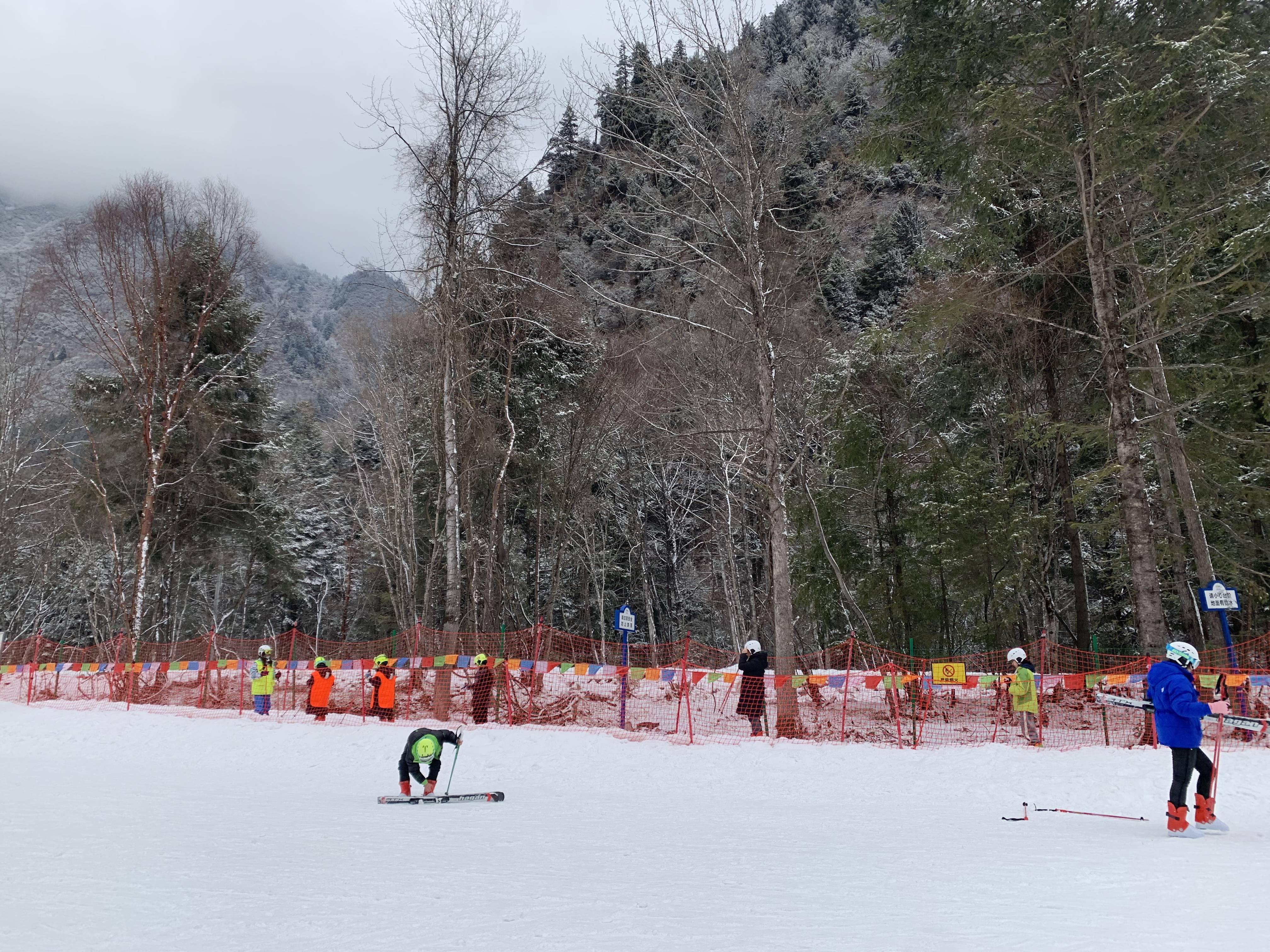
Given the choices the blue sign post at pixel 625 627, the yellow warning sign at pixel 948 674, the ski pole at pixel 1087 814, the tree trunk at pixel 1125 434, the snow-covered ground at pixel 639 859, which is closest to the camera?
the snow-covered ground at pixel 639 859

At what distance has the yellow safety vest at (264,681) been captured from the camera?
1598 centimetres

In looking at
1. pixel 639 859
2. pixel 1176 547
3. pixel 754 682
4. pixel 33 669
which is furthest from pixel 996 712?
pixel 33 669

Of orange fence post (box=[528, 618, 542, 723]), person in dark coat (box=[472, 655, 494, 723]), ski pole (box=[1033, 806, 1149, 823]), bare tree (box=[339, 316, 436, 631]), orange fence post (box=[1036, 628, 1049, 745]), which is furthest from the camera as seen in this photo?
bare tree (box=[339, 316, 436, 631])

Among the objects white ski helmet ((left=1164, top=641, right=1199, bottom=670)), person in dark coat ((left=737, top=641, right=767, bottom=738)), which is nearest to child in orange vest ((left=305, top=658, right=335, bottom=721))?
person in dark coat ((left=737, top=641, right=767, bottom=738))

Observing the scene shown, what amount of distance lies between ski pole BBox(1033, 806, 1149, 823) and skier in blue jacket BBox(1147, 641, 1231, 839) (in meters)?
0.84

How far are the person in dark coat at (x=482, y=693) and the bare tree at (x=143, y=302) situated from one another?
31.3 ft

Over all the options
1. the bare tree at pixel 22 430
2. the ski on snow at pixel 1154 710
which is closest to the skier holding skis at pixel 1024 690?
the ski on snow at pixel 1154 710

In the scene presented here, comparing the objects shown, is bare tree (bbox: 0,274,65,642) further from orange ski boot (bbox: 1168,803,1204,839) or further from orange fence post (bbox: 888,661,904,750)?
orange ski boot (bbox: 1168,803,1204,839)

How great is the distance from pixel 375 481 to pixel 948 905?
33.1 m

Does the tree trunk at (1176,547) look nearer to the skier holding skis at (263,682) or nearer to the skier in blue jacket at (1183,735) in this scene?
the skier in blue jacket at (1183,735)

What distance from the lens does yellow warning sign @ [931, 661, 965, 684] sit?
13117 millimetres

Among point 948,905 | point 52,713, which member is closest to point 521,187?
point 52,713

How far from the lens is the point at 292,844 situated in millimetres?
5754

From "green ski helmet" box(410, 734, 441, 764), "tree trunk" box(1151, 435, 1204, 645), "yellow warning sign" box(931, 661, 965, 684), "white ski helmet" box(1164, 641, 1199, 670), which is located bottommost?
"green ski helmet" box(410, 734, 441, 764)
